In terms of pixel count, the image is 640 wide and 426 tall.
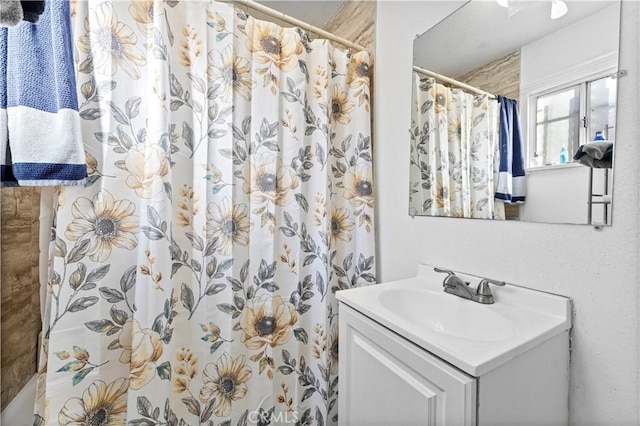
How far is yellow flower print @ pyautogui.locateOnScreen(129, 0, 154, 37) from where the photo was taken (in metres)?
0.92

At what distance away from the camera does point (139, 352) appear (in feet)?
2.88

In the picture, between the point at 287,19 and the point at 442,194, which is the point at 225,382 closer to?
the point at 442,194

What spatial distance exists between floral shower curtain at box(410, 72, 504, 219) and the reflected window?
128mm

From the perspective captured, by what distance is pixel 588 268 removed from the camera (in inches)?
26.6

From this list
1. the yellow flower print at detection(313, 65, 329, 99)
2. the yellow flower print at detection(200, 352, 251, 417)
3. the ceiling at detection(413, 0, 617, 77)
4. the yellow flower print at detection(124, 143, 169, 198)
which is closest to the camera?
the ceiling at detection(413, 0, 617, 77)

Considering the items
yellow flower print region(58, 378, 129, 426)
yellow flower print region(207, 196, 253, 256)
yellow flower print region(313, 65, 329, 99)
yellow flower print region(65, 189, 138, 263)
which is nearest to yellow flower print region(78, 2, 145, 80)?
yellow flower print region(65, 189, 138, 263)

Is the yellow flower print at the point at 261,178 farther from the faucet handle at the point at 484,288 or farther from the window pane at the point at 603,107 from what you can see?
the window pane at the point at 603,107

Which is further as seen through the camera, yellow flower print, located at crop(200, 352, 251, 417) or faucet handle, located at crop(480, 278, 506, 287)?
yellow flower print, located at crop(200, 352, 251, 417)

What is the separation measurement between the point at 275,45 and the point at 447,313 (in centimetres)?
128

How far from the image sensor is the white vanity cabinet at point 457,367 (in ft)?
1.83

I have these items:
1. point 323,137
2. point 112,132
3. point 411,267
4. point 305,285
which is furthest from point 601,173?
point 112,132

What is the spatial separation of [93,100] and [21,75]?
0.18 meters

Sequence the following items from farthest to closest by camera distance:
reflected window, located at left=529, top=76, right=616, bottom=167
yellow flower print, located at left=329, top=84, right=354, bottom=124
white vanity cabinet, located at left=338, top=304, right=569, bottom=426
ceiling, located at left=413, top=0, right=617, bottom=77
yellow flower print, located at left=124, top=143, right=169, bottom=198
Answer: yellow flower print, located at left=329, top=84, right=354, bottom=124, yellow flower print, located at left=124, top=143, right=169, bottom=198, ceiling, located at left=413, top=0, right=617, bottom=77, reflected window, located at left=529, top=76, right=616, bottom=167, white vanity cabinet, located at left=338, top=304, right=569, bottom=426

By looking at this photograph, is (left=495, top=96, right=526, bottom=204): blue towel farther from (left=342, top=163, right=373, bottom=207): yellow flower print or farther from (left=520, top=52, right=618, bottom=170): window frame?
(left=342, top=163, right=373, bottom=207): yellow flower print
